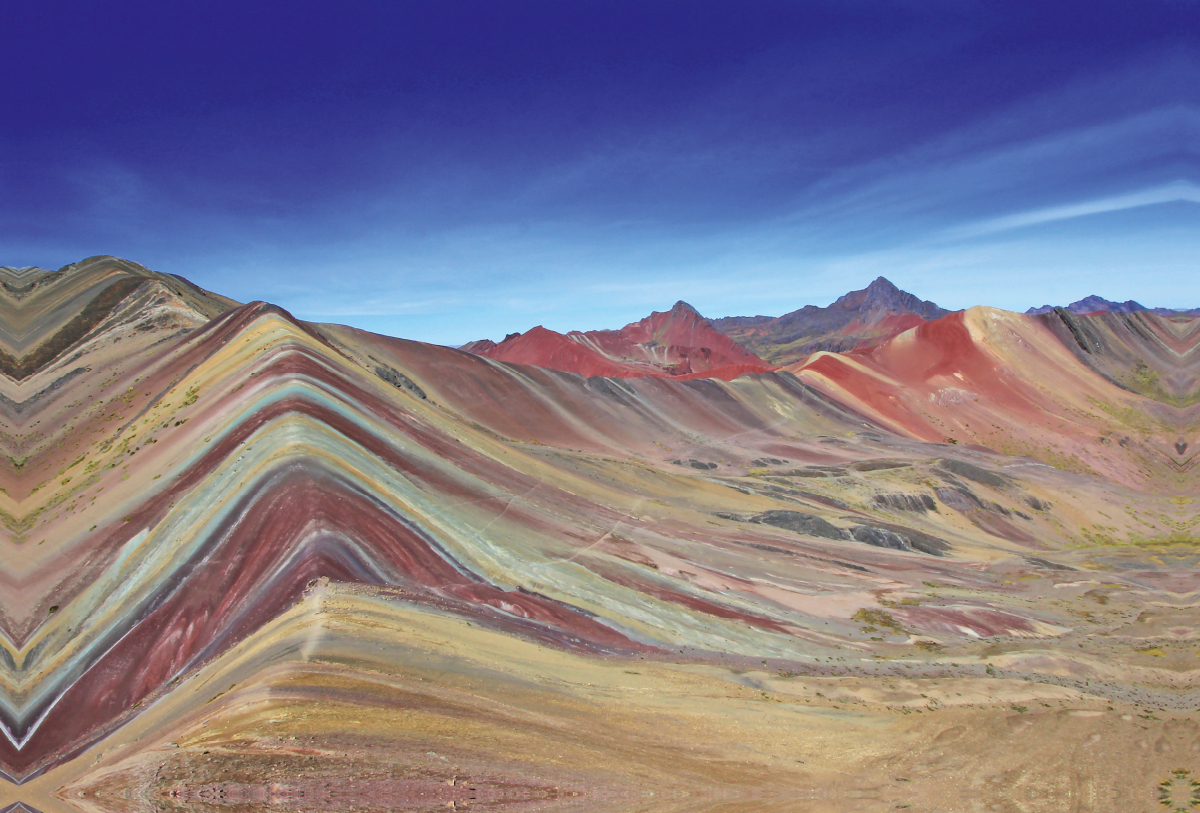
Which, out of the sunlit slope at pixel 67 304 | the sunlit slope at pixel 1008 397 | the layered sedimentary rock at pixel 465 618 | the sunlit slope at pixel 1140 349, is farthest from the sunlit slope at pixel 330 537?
the sunlit slope at pixel 1140 349

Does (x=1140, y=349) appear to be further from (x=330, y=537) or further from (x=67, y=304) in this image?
(x=67, y=304)

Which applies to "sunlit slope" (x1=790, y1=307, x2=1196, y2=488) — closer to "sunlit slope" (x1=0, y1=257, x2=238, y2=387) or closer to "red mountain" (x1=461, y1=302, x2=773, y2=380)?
"red mountain" (x1=461, y1=302, x2=773, y2=380)

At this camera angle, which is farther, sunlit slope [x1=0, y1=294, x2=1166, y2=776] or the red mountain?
the red mountain

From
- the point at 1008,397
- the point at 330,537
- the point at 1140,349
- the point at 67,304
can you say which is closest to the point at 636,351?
the point at 1008,397

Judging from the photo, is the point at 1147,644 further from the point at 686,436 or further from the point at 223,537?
the point at 686,436

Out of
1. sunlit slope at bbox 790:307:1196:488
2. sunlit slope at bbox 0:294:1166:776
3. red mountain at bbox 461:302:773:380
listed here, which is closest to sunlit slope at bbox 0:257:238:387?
sunlit slope at bbox 0:294:1166:776
